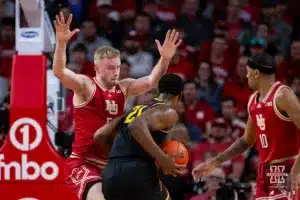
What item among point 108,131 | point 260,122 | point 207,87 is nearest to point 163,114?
point 108,131

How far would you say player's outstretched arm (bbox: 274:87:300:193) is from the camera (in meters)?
7.29

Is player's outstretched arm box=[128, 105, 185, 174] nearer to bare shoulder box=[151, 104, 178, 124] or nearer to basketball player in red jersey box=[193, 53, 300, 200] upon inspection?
bare shoulder box=[151, 104, 178, 124]

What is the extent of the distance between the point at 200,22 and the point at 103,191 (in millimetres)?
7097

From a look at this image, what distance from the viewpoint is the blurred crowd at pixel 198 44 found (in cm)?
1296

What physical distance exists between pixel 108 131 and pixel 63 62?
948 millimetres

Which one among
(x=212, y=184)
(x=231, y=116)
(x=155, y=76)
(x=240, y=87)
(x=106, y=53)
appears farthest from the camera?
(x=240, y=87)

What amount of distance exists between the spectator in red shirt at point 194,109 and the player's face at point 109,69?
14.3 feet

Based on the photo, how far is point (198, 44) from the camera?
14.4 m

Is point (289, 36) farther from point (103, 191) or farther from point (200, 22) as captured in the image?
point (103, 191)

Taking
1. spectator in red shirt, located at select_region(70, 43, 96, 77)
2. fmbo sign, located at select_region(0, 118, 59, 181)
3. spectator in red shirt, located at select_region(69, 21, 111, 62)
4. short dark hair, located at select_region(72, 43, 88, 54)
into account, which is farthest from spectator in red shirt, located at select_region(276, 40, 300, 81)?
fmbo sign, located at select_region(0, 118, 59, 181)

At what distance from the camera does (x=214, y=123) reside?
12.3 meters

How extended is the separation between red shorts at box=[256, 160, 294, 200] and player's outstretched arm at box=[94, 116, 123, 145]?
1.25 m

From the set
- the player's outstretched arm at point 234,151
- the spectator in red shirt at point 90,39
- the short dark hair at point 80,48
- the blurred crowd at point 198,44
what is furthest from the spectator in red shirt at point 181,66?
the player's outstretched arm at point 234,151

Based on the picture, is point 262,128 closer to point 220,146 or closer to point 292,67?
point 220,146
